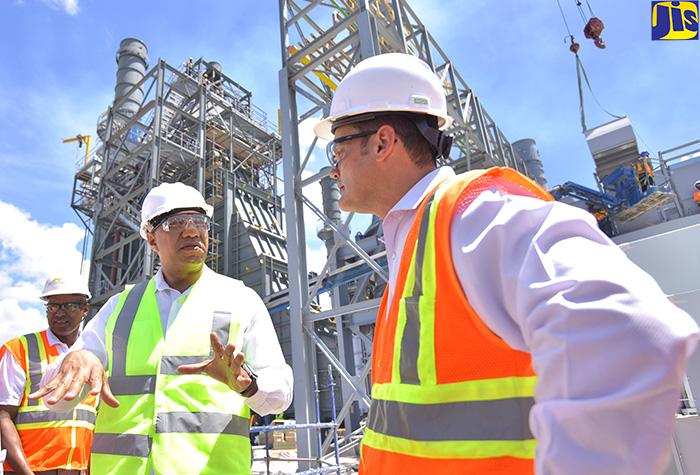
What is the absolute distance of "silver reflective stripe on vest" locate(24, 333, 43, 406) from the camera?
3.04 metres

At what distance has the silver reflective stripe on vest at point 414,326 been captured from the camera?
3.04 ft

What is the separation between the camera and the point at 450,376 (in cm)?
86

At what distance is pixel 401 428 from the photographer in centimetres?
95

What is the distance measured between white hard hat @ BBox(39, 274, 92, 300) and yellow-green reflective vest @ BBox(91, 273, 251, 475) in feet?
5.74

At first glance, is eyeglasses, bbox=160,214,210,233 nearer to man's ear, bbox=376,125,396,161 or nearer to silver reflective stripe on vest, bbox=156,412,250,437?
silver reflective stripe on vest, bbox=156,412,250,437

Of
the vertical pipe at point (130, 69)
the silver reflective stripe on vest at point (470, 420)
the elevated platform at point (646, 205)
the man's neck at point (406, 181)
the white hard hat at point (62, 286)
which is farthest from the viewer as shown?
the vertical pipe at point (130, 69)

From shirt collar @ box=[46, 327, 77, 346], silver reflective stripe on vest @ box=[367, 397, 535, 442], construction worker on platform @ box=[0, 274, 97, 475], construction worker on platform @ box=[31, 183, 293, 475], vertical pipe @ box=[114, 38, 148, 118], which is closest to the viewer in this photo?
silver reflective stripe on vest @ box=[367, 397, 535, 442]

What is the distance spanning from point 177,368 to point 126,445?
47 cm

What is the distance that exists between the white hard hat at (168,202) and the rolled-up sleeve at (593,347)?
1.98m

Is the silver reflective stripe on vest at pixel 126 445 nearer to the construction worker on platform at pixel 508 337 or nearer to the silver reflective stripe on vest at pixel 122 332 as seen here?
the silver reflective stripe on vest at pixel 122 332

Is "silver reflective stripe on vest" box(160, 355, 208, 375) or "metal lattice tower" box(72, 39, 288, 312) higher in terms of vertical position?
"metal lattice tower" box(72, 39, 288, 312)

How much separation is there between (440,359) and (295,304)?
17.2 feet

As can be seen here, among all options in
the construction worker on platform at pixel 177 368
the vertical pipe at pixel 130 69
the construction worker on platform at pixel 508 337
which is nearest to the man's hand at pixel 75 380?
the construction worker on platform at pixel 177 368

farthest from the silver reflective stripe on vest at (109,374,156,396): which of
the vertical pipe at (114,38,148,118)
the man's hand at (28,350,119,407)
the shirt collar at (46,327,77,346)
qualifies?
the vertical pipe at (114,38,148,118)
